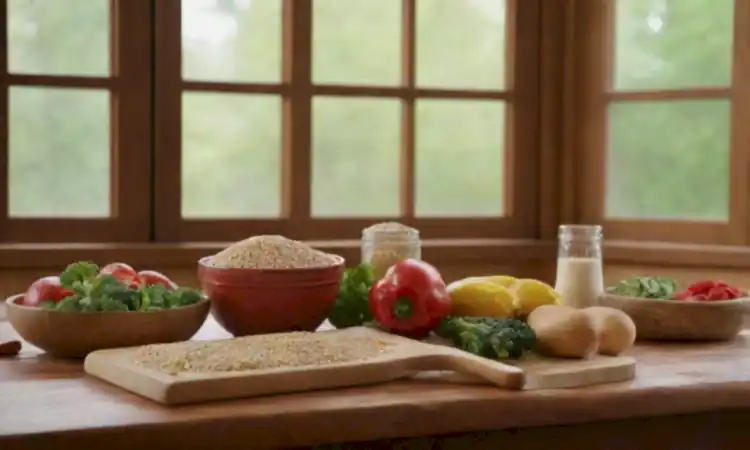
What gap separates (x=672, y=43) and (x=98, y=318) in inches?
67.8

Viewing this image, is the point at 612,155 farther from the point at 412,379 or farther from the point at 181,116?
the point at 412,379

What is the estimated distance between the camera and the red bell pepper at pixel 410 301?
1425 millimetres

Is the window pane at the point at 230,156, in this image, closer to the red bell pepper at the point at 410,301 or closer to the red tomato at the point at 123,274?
the red tomato at the point at 123,274

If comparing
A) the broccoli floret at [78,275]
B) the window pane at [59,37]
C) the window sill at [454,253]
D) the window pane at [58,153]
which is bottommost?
the window sill at [454,253]

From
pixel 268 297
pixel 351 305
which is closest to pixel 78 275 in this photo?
pixel 268 297

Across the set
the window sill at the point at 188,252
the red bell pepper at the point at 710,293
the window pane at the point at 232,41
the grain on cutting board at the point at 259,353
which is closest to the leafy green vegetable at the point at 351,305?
the grain on cutting board at the point at 259,353

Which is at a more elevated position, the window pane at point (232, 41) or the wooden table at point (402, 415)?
the window pane at point (232, 41)

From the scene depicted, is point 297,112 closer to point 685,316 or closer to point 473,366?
point 685,316

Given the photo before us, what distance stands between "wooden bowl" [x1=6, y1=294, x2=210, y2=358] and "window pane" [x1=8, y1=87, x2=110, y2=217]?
1.08m

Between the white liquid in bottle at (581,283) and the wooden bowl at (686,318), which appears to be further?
the white liquid in bottle at (581,283)

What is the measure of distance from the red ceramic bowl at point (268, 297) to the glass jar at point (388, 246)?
0.21 metres

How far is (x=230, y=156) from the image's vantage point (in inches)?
101

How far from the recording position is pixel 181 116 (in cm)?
247

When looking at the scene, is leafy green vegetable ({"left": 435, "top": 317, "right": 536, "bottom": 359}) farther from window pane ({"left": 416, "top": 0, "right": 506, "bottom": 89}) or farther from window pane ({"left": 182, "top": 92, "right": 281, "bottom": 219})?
window pane ({"left": 416, "top": 0, "right": 506, "bottom": 89})
